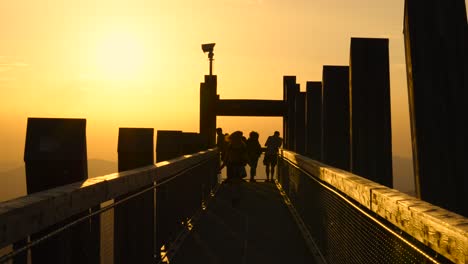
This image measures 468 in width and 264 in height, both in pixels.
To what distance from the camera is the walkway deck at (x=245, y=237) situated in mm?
8477

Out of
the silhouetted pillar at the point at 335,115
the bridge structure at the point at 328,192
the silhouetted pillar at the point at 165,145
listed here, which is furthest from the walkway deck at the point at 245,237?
the silhouetted pillar at the point at 335,115

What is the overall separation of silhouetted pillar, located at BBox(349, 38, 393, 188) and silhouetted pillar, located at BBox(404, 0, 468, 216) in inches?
70.2

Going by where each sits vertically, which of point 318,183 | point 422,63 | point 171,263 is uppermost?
point 422,63

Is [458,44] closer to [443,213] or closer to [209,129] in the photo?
[443,213]

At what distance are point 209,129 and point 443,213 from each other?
2247 cm

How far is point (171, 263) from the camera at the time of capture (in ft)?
26.1

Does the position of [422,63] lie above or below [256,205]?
above

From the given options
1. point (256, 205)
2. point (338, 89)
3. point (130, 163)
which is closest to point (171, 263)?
point (130, 163)

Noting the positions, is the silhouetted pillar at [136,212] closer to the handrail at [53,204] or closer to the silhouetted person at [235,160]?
the handrail at [53,204]

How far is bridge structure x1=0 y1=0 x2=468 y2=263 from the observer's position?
3.59 metres

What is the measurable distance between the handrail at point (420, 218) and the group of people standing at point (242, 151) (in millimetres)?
8918

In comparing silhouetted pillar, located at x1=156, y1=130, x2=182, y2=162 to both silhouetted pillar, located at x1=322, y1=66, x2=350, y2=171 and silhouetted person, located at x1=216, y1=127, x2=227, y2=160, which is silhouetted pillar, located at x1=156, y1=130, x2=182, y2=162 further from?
silhouetted person, located at x1=216, y1=127, x2=227, y2=160

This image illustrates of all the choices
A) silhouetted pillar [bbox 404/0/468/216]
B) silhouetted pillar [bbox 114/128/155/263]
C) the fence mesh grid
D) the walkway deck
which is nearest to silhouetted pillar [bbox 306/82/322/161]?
the walkway deck

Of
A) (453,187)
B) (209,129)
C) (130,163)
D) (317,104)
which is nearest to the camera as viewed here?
(453,187)
